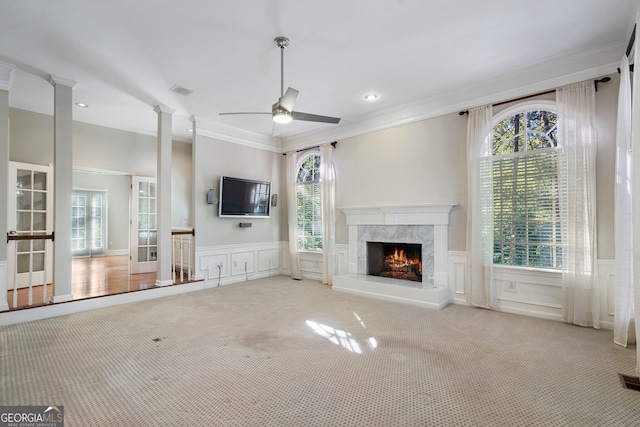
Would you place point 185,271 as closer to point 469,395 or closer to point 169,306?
point 169,306

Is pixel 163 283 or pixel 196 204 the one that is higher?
pixel 196 204

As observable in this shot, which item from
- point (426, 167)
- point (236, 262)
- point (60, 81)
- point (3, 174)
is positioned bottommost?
point (236, 262)

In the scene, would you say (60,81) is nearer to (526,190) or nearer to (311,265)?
(311,265)

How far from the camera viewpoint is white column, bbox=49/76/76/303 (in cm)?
398

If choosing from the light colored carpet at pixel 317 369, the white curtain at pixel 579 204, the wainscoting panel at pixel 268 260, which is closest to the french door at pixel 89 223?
the wainscoting panel at pixel 268 260

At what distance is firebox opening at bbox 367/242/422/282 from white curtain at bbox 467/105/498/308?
0.94 meters

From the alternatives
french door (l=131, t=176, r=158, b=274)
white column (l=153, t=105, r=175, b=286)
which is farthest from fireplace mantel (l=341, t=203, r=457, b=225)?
french door (l=131, t=176, r=158, b=274)

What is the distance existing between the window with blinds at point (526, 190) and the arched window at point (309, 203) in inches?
125

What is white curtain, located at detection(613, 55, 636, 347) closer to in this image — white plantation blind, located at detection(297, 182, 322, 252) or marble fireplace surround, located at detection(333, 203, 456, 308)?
marble fireplace surround, located at detection(333, 203, 456, 308)

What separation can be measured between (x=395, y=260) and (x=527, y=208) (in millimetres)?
2190

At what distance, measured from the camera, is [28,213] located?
4.98m

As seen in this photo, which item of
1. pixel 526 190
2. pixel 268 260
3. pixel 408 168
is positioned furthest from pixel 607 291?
pixel 268 260

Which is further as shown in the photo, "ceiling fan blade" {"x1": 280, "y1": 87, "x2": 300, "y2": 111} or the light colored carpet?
"ceiling fan blade" {"x1": 280, "y1": 87, "x2": 300, "y2": 111}

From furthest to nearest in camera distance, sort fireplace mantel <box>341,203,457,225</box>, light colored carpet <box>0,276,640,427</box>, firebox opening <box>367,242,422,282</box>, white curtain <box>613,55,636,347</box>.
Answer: firebox opening <box>367,242,422,282</box> → fireplace mantel <box>341,203,457,225</box> → white curtain <box>613,55,636,347</box> → light colored carpet <box>0,276,640,427</box>
